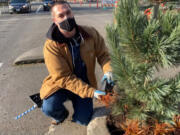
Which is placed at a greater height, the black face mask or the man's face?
the man's face

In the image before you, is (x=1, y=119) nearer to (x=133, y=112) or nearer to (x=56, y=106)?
(x=56, y=106)

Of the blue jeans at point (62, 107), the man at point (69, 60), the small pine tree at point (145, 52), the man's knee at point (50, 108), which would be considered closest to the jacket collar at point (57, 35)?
the man at point (69, 60)

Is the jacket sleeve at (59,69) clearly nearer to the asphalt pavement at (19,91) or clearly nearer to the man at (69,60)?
the man at (69,60)

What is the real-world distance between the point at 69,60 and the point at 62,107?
23.3 inches

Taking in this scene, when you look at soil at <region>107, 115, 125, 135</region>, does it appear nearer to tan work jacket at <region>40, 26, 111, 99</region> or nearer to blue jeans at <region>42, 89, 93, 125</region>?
tan work jacket at <region>40, 26, 111, 99</region>

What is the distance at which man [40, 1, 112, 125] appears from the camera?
6.50ft

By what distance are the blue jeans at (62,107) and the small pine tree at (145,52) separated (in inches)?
40.3

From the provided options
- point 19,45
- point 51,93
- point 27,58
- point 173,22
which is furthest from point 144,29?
point 19,45

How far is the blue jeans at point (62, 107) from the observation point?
217 centimetres

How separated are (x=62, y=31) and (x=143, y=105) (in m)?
1.14

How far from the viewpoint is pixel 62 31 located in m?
2.06

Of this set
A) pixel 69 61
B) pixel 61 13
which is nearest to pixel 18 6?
pixel 61 13

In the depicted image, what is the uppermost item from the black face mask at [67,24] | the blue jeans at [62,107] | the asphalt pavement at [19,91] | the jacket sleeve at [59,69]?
the black face mask at [67,24]

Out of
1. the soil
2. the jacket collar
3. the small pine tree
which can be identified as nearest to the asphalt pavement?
the small pine tree
